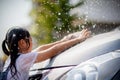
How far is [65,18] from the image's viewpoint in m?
22.3

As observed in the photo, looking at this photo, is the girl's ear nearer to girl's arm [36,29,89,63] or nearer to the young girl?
the young girl

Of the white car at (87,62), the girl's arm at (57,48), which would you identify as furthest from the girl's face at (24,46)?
the white car at (87,62)

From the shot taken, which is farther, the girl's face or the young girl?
the girl's face

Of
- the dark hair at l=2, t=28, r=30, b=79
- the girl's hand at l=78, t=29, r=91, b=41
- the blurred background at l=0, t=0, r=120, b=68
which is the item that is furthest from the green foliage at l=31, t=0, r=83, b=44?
the girl's hand at l=78, t=29, r=91, b=41

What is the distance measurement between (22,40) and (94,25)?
16.8 meters

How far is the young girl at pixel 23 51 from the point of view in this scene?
10.2ft

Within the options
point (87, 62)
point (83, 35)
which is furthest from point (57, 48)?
point (87, 62)

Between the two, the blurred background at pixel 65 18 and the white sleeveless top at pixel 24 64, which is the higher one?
the white sleeveless top at pixel 24 64

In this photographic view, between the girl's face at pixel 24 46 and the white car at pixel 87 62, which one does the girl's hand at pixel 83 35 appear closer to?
the white car at pixel 87 62

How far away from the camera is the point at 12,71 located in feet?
10.2

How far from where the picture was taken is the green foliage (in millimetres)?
22344

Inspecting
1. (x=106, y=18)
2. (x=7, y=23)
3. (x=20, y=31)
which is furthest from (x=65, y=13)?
(x=20, y=31)

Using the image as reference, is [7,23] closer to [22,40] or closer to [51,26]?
[51,26]

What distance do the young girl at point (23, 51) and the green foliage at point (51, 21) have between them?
60.5 feet
